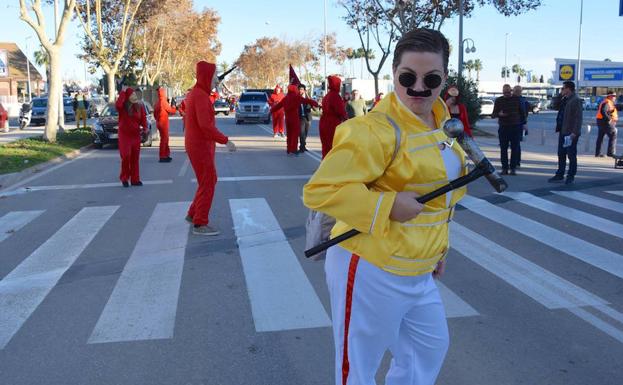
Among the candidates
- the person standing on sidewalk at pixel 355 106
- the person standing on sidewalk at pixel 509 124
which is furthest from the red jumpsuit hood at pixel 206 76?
the person standing on sidewalk at pixel 355 106

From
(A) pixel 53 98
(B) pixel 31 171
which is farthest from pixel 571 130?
(A) pixel 53 98

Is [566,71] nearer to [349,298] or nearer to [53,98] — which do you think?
[53,98]

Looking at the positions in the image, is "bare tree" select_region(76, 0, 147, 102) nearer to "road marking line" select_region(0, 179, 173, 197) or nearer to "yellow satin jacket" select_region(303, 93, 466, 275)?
"road marking line" select_region(0, 179, 173, 197)

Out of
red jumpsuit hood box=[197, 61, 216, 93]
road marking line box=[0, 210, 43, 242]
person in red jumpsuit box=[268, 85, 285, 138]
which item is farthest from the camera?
person in red jumpsuit box=[268, 85, 285, 138]

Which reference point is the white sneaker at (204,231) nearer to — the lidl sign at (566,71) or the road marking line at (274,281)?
the road marking line at (274,281)

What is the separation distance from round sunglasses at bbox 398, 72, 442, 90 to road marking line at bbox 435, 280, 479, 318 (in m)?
2.92

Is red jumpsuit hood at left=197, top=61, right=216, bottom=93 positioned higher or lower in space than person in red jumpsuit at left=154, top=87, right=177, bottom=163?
higher

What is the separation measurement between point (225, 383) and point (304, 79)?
7756cm

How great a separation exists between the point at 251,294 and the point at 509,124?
9.32 meters

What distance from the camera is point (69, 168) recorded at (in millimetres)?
15156

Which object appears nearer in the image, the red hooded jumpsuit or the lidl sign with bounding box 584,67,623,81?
the red hooded jumpsuit

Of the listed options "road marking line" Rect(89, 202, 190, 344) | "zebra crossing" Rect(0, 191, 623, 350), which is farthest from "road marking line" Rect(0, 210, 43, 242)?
"road marking line" Rect(89, 202, 190, 344)

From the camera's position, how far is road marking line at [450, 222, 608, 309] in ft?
17.3

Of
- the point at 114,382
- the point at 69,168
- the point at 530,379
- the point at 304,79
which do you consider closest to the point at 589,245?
the point at 530,379
